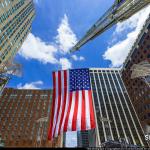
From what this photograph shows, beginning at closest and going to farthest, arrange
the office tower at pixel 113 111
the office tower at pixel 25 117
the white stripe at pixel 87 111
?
the white stripe at pixel 87 111 < the office tower at pixel 113 111 < the office tower at pixel 25 117

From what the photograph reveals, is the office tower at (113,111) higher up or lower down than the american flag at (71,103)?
higher up

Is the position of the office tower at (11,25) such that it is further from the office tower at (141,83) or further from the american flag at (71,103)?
the american flag at (71,103)

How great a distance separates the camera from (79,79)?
1577 cm

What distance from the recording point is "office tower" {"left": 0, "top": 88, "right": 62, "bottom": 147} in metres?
95.0

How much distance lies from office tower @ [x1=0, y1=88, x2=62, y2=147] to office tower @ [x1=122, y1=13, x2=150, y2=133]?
138 ft

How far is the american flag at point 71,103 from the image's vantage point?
1345 cm

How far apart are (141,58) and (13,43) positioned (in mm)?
46073

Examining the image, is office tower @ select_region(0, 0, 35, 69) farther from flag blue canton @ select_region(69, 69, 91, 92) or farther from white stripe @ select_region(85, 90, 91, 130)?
white stripe @ select_region(85, 90, 91, 130)

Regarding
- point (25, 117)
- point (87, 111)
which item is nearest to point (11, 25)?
point (25, 117)

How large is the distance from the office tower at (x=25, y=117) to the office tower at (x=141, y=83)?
42.1m

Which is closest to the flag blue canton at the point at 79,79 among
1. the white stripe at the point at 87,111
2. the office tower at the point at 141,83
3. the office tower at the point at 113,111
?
the white stripe at the point at 87,111

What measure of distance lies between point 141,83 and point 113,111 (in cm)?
4364

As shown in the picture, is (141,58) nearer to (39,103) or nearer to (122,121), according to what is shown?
(122,121)

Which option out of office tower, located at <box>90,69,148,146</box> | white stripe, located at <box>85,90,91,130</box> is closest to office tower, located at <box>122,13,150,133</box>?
office tower, located at <box>90,69,148,146</box>
